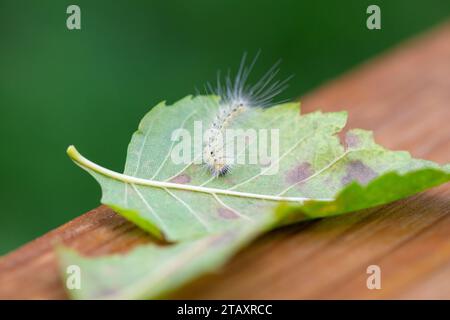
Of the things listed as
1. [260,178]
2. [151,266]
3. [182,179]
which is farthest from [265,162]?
[151,266]

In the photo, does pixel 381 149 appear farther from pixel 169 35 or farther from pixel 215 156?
pixel 169 35

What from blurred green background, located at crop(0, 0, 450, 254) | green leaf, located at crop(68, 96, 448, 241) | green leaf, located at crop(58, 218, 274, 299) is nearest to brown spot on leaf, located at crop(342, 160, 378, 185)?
green leaf, located at crop(68, 96, 448, 241)

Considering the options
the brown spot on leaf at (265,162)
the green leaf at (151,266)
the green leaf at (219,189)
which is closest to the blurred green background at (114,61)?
the green leaf at (219,189)

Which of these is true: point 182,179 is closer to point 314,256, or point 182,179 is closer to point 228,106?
point 228,106

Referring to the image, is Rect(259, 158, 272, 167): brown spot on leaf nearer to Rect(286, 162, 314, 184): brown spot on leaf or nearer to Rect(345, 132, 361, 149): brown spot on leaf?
Rect(286, 162, 314, 184): brown spot on leaf

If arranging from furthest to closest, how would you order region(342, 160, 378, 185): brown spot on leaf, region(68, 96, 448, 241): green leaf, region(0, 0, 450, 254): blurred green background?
1. region(0, 0, 450, 254): blurred green background
2. region(342, 160, 378, 185): brown spot on leaf
3. region(68, 96, 448, 241): green leaf

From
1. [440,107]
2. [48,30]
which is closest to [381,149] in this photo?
[440,107]
